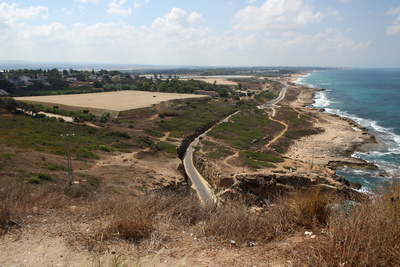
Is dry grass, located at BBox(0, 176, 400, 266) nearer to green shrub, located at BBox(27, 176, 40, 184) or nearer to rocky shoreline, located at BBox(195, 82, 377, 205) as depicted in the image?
rocky shoreline, located at BBox(195, 82, 377, 205)

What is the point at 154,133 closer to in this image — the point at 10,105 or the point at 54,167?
the point at 54,167

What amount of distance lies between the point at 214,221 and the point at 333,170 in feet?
88.5

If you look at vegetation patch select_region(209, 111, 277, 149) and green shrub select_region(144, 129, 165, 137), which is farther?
green shrub select_region(144, 129, 165, 137)

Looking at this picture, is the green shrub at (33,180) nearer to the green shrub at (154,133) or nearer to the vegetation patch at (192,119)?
the green shrub at (154,133)

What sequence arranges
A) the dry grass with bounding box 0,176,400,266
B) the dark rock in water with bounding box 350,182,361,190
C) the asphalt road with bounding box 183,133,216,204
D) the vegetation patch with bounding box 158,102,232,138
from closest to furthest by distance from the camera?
the dry grass with bounding box 0,176,400,266
the asphalt road with bounding box 183,133,216,204
the dark rock in water with bounding box 350,182,361,190
the vegetation patch with bounding box 158,102,232,138

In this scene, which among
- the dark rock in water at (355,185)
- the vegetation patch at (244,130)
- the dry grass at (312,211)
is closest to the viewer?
the dry grass at (312,211)

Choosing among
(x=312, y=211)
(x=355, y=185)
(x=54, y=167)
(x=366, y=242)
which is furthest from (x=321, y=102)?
(x=366, y=242)

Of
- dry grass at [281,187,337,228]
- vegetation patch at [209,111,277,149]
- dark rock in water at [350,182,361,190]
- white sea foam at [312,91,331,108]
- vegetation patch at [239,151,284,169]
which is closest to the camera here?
dry grass at [281,187,337,228]

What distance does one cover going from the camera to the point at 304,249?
13.6ft

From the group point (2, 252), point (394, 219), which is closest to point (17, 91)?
point (2, 252)

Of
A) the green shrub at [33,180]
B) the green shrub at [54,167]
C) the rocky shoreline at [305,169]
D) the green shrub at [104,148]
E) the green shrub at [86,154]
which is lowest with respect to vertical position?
the rocky shoreline at [305,169]

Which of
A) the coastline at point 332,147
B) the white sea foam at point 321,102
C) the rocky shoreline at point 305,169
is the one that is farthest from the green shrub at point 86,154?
the white sea foam at point 321,102

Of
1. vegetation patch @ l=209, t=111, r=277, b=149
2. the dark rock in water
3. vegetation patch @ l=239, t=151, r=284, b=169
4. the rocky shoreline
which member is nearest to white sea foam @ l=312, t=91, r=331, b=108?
the rocky shoreline

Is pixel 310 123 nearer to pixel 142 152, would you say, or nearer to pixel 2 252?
pixel 142 152
